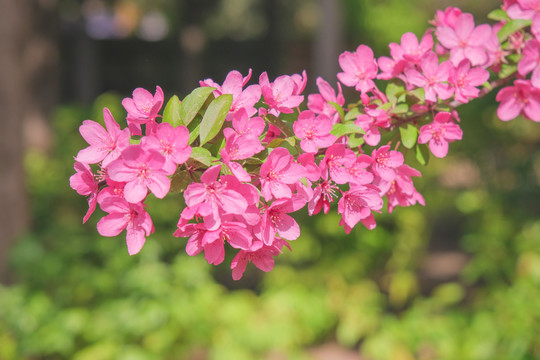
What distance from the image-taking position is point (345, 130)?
3.05 ft

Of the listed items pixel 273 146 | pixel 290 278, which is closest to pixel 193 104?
pixel 273 146

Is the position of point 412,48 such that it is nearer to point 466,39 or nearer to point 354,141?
point 466,39

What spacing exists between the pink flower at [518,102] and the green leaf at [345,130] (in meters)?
0.36

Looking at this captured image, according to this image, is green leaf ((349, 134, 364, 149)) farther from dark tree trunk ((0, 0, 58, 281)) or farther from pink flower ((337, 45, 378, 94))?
dark tree trunk ((0, 0, 58, 281))

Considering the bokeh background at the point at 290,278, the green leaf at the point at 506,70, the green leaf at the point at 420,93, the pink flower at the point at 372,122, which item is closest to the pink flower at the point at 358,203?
the pink flower at the point at 372,122

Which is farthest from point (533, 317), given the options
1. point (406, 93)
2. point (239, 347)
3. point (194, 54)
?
point (194, 54)

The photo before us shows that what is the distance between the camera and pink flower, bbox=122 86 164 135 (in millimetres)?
845

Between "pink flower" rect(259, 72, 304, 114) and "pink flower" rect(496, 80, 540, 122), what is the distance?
0.44 m

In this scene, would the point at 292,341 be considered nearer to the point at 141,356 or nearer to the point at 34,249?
the point at 141,356

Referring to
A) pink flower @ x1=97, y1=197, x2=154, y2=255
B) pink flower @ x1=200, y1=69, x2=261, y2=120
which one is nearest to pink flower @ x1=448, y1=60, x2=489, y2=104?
pink flower @ x1=200, y1=69, x2=261, y2=120

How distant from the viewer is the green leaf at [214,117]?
0.83m

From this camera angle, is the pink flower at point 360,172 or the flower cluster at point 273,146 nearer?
the flower cluster at point 273,146

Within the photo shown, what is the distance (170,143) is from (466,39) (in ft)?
2.17

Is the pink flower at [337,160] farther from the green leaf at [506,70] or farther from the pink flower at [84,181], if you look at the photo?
the green leaf at [506,70]
